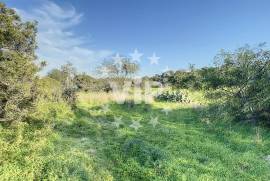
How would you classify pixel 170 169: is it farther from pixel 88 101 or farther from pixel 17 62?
pixel 88 101

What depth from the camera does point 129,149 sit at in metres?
17.9

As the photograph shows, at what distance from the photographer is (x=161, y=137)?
2170cm

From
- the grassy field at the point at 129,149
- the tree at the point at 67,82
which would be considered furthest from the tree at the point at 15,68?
the tree at the point at 67,82

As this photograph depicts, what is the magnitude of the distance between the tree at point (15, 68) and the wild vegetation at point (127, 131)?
0.21ft

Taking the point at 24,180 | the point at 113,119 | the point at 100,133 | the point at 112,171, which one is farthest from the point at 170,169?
the point at 113,119

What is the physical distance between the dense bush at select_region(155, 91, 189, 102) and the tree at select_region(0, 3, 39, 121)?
22.3 meters

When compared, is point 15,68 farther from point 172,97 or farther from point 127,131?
point 172,97

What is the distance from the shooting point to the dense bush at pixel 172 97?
39.9 metres

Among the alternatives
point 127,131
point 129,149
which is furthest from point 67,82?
point 129,149

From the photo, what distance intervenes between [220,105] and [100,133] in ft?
30.3

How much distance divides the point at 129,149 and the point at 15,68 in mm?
8926

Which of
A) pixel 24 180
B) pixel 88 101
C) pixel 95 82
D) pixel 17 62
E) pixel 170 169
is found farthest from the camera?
pixel 95 82

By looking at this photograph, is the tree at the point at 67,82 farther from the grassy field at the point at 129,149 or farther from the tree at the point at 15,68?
the tree at the point at 15,68

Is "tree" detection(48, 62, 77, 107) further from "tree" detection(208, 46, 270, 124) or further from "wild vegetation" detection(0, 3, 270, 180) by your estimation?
"tree" detection(208, 46, 270, 124)
